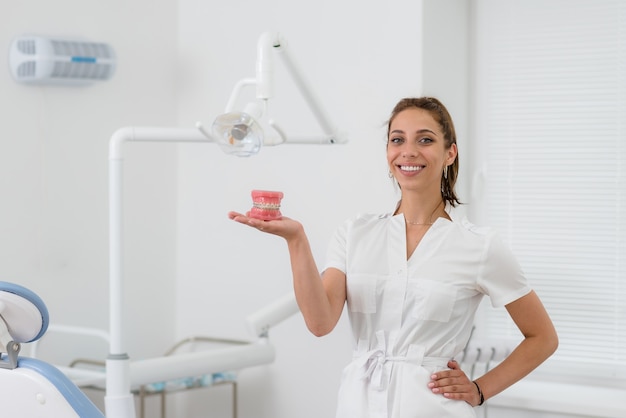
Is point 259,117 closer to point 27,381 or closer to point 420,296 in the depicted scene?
point 420,296

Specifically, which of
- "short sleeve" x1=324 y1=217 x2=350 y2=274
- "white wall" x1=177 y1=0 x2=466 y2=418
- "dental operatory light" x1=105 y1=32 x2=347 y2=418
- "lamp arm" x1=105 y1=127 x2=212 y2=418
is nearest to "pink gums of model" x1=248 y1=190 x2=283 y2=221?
"dental operatory light" x1=105 y1=32 x2=347 y2=418

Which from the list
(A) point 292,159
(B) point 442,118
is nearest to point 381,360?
(B) point 442,118

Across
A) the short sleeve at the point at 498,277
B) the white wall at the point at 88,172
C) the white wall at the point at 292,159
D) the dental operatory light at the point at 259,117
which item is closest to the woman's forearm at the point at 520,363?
the short sleeve at the point at 498,277

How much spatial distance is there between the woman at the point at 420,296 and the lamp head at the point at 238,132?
296 mm

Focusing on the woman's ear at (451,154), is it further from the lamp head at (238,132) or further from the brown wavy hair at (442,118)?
the lamp head at (238,132)

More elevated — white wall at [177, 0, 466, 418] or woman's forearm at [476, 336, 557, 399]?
white wall at [177, 0, 466, 418]

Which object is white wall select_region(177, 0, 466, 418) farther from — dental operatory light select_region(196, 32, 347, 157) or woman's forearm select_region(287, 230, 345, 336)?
woman's forearm select_region(287, 230, 345, 336)

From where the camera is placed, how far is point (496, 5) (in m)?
3.22

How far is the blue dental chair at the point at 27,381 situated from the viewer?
155cm

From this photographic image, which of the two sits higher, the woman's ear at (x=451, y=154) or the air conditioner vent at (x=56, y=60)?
the air conditioner vent at (x=56, y=60)

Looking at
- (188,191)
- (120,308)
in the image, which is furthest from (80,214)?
(120,308)

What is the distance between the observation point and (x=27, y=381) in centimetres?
156

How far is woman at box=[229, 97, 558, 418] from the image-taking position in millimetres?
1910

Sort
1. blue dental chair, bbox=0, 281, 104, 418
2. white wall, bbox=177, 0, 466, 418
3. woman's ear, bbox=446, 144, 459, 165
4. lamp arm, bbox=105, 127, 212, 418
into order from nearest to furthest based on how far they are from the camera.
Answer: blue dental chair, bbox=0, 281, 104, 418 < woman's ear, bbox=446, 144, 459, 165 < lamp arm, bbox=105, 127, 212, 418 < white wall, bbox=177, 0, 466, 418
